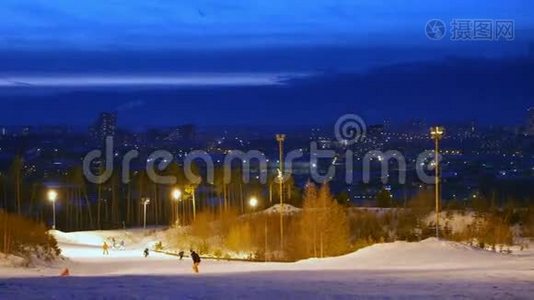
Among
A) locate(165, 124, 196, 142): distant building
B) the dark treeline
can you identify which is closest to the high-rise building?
locate(165, 124, 196, 142): distant building

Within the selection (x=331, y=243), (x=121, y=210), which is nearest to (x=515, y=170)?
(x=121, y=210)

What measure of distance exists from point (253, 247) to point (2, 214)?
541 inches

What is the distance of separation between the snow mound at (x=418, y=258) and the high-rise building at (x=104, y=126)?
107099 mm

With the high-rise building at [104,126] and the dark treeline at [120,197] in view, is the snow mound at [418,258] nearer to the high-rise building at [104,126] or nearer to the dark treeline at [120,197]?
the dark treeline at [120,197]

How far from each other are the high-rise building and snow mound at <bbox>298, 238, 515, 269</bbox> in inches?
4216

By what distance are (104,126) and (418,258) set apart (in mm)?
114398

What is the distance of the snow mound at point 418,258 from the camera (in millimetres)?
29423

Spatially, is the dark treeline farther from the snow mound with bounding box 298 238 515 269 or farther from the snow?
the snow

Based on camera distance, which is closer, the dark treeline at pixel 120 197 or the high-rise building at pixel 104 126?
the dark treeline at pixel 120 197

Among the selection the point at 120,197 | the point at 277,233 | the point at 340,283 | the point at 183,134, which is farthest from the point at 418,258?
the point at 183,134

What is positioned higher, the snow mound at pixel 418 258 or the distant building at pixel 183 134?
the distant building at pixel 183 134

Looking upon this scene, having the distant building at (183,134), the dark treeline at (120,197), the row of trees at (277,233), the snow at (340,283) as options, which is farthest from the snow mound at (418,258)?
the distant building at (183,134)

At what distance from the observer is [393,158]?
9706 cm

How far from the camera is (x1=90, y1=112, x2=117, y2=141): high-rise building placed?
139 meters
